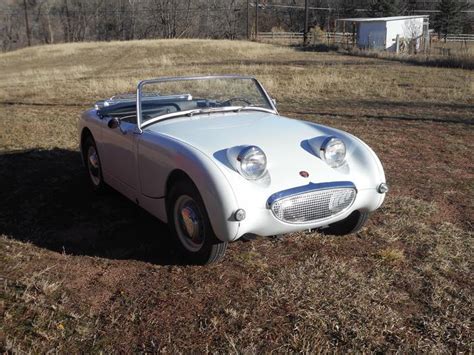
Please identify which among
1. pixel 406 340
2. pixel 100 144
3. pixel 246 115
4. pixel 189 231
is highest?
pixel 246 115

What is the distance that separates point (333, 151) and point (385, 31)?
38.0m

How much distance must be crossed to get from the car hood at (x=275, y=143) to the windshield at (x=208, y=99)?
6.6 inches

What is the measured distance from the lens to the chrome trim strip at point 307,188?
119 inches

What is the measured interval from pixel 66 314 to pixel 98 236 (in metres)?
1.26

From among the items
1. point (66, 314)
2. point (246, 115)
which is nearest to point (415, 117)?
point (246, 115)

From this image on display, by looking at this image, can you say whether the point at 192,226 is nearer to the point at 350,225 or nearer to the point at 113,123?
the point at 350,225

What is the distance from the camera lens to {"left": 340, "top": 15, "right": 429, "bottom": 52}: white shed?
37.9m

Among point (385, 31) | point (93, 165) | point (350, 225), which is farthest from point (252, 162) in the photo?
point (385, 31)

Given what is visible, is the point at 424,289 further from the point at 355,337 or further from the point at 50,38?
the point at 50,38

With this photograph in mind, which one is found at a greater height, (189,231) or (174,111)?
(174,111)

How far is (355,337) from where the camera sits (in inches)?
102

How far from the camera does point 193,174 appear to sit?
310 centimetres

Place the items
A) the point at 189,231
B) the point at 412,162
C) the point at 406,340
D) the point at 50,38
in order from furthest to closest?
1. the point at 50,38
2. the point at 412,162
3. the point at 189,231
4. the point at 406,340

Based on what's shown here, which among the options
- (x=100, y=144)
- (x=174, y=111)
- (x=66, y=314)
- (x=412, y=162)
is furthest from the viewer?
(x=412, y=162)
